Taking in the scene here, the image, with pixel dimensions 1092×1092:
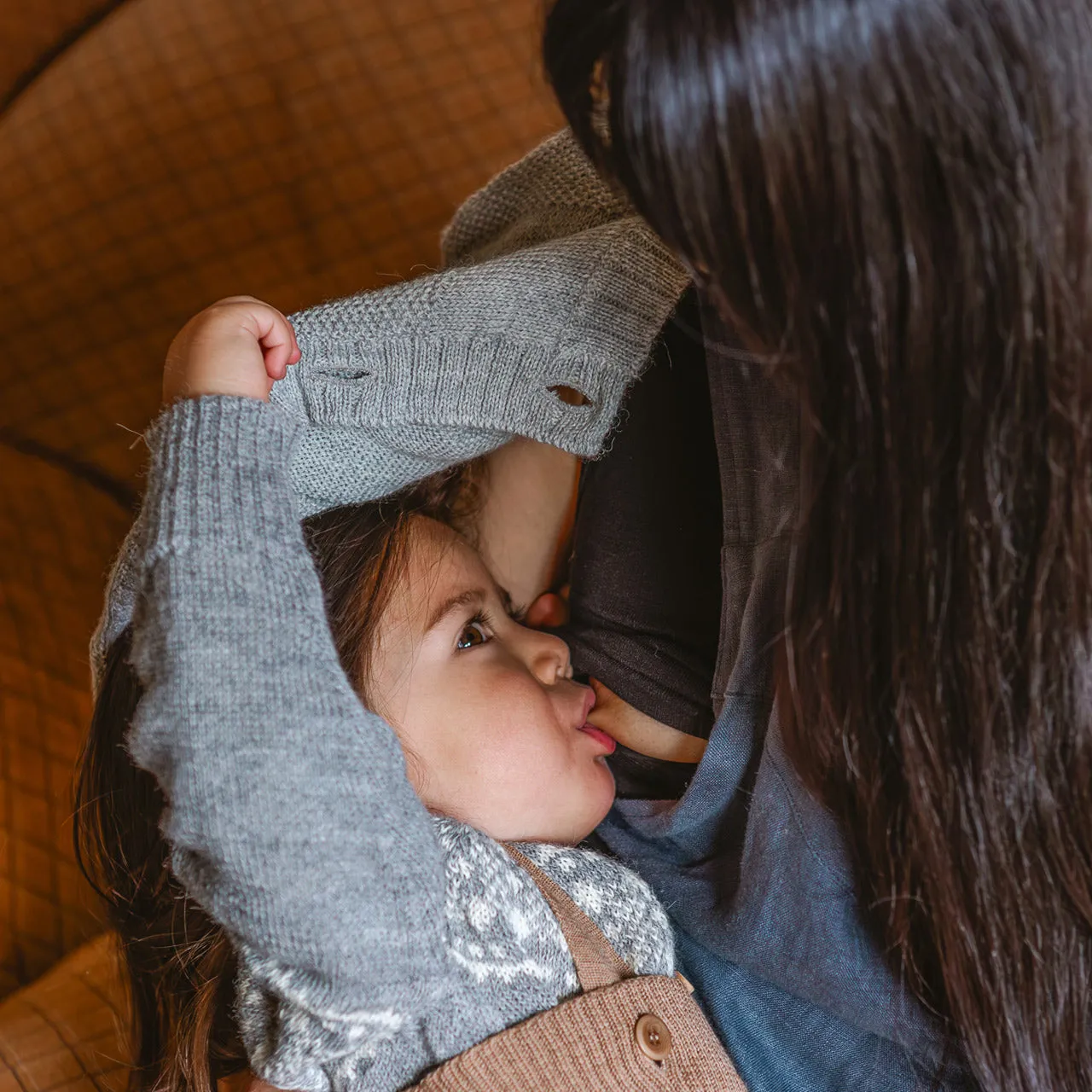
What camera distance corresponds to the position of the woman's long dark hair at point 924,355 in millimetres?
334

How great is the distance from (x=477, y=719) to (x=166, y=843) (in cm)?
22

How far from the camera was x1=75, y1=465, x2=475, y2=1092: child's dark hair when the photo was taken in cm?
66

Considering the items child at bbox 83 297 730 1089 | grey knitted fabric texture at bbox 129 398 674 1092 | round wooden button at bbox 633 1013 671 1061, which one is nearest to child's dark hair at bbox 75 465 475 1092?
child at bbox 83 297 730 1089

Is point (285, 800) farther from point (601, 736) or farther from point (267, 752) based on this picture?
point (601, 736)

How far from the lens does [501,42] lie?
0.98 meters

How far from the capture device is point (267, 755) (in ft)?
1.62

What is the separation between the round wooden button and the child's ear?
322 mm

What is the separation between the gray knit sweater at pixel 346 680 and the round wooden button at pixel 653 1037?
0.04 meters

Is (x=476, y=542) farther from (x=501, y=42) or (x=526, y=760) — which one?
(x=501, y=42)

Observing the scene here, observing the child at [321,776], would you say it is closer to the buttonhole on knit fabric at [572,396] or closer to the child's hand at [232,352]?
the child's hand at [232,352]

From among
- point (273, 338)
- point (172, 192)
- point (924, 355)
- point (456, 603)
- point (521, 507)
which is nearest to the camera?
point (924, 355)

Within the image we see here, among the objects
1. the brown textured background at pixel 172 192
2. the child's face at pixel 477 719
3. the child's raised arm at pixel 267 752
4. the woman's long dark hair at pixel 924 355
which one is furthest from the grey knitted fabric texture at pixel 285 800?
the brown textured background at pixel 172 192

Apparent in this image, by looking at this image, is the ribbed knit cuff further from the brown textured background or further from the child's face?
the brown textured background

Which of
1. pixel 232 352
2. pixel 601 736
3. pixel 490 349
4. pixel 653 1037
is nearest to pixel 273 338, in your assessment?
pixel 232 352
